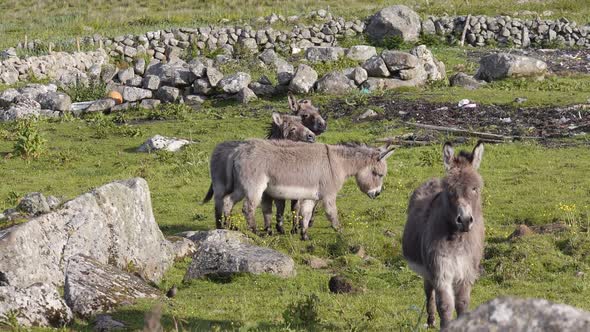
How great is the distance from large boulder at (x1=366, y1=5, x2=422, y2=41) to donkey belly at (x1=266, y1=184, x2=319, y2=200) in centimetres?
2950

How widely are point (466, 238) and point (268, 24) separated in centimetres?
4147

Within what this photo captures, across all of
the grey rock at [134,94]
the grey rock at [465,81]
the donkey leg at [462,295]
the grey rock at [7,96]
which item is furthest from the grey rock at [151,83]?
the donkey leg at [462,295]

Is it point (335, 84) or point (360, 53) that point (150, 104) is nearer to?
point (335, 84)

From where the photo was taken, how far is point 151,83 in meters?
37.7

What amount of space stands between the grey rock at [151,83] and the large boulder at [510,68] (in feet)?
40.8

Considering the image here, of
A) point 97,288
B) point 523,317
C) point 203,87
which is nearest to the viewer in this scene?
point 523,317

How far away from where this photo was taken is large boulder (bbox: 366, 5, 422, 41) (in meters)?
47.2

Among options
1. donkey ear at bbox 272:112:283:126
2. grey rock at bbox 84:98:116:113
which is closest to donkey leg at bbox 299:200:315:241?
donkey ear at bbox 272:112:283:126

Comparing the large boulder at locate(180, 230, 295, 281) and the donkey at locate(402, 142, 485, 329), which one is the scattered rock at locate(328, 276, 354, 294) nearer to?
the large boulder at locate(180, 230, 295, 281)

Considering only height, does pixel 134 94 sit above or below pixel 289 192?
below

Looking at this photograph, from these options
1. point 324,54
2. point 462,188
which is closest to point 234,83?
point 324,54

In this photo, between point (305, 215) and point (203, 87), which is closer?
point (305, 215)

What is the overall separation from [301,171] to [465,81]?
18442mm

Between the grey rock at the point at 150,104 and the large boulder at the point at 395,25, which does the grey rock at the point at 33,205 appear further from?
the large boulder at the point at 395,25
